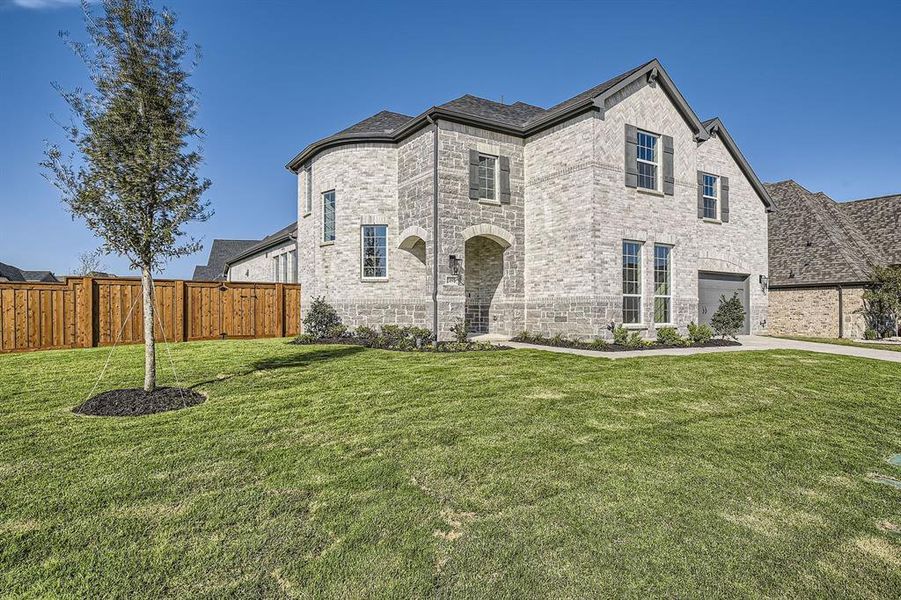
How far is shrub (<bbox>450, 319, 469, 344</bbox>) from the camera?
12105mm

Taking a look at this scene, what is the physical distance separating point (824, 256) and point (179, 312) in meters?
24.6

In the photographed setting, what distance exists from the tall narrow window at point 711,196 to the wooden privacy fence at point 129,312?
50.3 ft

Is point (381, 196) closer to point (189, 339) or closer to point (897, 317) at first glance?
point (189, 339)

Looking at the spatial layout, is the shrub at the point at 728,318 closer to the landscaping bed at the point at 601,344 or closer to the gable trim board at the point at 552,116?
the landscaping bed at the point at 601,344

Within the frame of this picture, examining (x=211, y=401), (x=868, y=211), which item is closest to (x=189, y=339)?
(x=211, y=401)

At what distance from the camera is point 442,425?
5.06 metres

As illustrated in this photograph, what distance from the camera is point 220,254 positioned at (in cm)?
3794

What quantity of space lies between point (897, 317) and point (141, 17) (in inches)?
998

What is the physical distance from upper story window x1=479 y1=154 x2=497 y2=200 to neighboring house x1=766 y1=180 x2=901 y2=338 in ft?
46.6

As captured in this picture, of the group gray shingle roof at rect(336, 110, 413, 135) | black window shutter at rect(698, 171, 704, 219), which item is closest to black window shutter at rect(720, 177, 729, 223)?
black window shutter at rect(698, 171, 704, 219)

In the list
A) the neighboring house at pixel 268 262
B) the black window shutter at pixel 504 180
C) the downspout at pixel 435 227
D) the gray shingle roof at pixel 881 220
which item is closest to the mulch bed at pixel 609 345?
the downspout at pixel 435 227

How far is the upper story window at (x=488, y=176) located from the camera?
1377cm

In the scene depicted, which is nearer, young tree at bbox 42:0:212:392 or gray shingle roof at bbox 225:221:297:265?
young tree at bbox 42:0:212:392

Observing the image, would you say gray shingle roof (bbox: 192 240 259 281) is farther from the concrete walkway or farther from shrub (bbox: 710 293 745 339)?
shrub (bbox: 710 293 745 339)
